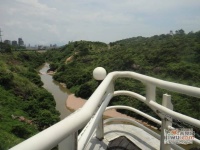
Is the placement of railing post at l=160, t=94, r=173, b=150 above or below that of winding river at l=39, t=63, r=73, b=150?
above

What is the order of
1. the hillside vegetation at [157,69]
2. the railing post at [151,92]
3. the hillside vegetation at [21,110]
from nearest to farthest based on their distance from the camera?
1. the railing post at [151,92]
2. the hillside vegetation at [21,110]
3. the hillside vegetation at [157,69]

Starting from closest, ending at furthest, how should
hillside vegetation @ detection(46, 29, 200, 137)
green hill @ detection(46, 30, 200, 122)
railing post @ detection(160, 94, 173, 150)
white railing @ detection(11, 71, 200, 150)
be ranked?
white railing @ detection(11, 71, 200, 150) < railing post @ detection(160, 94, 173, 150) < hillside vegetation @ detection(46, 29, 200, 137) < green hill @ detection(46, 30, 200, 122)

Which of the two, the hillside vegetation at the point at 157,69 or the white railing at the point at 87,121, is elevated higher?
the white railing at the point at 87,121

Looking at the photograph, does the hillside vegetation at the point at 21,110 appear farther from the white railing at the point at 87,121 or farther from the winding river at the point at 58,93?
the white railing at the point at 87,121

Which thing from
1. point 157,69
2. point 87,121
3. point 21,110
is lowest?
point 21,110

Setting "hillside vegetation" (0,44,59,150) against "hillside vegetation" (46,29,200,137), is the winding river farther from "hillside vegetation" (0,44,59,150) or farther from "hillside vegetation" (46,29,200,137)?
"hillside vegetation" (0,44,59,150)

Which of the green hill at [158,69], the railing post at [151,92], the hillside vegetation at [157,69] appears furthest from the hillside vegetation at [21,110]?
the railing post at [151,92]

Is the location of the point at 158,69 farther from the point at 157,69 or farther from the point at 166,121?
the point at 166,121

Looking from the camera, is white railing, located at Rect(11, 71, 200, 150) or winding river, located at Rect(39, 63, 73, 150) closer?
white railing, located at Rect(11, 71, 200, 150)

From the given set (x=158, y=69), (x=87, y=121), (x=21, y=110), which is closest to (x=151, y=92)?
(x=87, y=121)

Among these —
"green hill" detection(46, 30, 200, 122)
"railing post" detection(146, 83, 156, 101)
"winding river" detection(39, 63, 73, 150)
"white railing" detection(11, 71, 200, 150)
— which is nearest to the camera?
"white railing" detection(11, 71, 200, 150)

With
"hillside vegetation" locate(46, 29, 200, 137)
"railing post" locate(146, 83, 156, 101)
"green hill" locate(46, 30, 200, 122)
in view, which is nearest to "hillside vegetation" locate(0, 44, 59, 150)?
"hillside vegetation" locate(46, 29, 200, 137)
